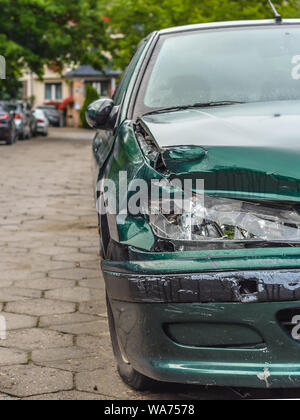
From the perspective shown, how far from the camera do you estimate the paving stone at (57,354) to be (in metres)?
3.45

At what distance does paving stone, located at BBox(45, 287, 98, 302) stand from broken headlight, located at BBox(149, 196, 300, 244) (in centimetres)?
212

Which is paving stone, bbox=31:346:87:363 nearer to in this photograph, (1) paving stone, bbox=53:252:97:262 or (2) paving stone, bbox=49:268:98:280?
(2) paving stone, bbox=49:268:98:280

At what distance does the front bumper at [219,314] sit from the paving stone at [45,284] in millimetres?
2405

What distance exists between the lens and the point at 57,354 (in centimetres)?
350

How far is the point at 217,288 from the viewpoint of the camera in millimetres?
2332

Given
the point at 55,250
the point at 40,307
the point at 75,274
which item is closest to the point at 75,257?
the point at 55,250

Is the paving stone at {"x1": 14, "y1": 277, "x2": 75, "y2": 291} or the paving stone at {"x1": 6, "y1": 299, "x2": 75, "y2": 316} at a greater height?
the paving stone at {"x1": 6, "y1": 299, "x2": 75, "y2": 316}

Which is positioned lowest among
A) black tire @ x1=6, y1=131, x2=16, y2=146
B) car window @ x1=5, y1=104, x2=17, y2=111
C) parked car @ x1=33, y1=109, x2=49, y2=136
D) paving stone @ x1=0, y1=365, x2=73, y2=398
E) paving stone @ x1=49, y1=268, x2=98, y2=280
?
parked car @ x1=33, y1=109, x2=49, y2=136

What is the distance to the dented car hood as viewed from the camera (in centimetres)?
246

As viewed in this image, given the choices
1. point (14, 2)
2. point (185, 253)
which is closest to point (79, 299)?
point (185, 253)

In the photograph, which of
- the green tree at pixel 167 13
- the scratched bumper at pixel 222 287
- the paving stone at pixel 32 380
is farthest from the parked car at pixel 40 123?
the scratched bumper at pixel 222 287

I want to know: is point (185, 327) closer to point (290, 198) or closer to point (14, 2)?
point (290, 198)

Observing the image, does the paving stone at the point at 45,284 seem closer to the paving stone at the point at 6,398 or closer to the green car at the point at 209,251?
the paving stone at the point at 6,398

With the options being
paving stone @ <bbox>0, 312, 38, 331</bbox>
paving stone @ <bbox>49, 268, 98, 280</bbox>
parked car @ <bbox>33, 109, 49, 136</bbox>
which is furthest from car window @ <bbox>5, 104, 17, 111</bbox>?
paving stone @ <bbox>0, 312, 38, 331</bbox>
